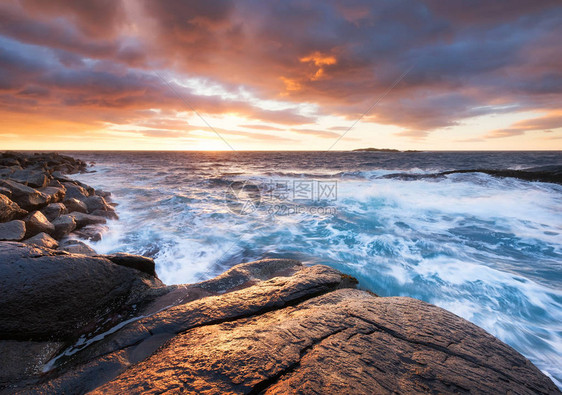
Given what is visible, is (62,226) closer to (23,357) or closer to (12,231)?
(12,231)

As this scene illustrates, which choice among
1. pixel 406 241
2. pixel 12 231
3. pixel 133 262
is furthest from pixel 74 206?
pixel 406 241

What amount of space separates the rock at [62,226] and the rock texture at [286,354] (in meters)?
5.60

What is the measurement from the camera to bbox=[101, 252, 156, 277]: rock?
3.50 meters

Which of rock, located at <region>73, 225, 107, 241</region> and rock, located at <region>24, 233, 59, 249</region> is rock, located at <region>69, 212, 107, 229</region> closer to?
rock, located at <region>73, 225, 107, 241</region>

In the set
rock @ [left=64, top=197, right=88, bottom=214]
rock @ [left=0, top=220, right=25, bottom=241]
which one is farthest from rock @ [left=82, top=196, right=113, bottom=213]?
rock @ [left=0, top=220, right=25, bottom=241]

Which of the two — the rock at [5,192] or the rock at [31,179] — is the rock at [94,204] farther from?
the rock at [5,192]

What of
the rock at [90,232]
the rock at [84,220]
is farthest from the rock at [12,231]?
the rock at [84,220]

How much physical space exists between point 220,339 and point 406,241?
795 centimetres

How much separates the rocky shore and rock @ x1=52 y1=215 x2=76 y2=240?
4.55m

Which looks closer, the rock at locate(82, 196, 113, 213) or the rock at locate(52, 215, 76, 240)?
the rock at locate(52, 215, 76, 240)

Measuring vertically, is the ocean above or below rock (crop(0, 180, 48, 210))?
below

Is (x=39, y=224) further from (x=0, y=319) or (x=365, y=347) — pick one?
(x=365, y=347)

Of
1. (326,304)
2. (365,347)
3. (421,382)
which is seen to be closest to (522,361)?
(421,382)

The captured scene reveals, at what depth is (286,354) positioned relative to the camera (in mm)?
1961
